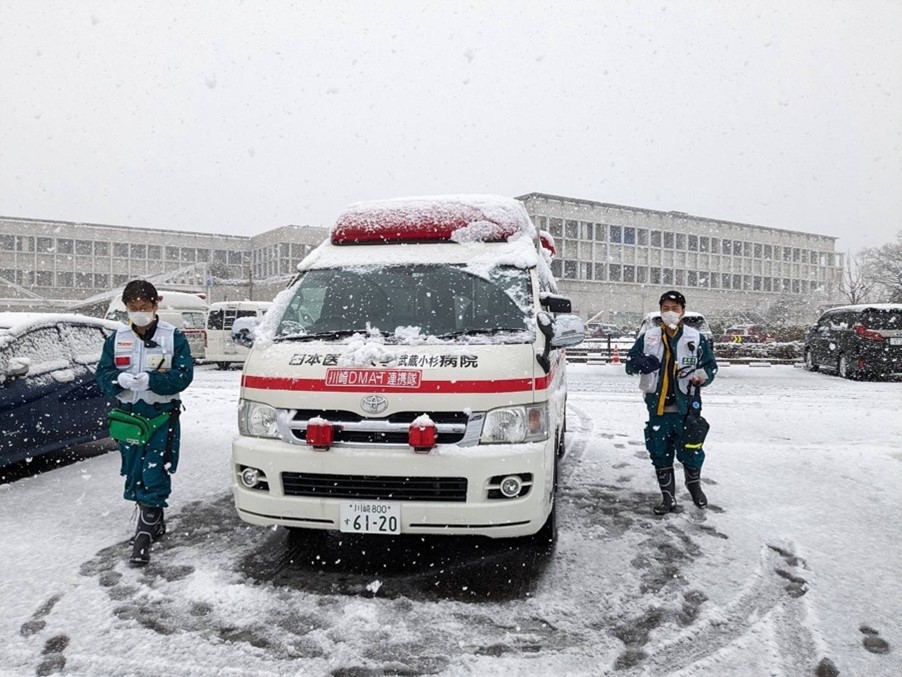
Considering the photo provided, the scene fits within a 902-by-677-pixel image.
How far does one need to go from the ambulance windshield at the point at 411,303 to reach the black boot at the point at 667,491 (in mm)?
A: 1975

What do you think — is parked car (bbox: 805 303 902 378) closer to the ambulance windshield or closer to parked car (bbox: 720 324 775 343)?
parked car (bbox: 720 324 775 343)

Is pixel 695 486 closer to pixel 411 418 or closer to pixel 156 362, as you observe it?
pixel 411 418

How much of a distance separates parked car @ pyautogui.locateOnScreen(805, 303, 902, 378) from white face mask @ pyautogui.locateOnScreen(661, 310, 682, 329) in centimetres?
1390

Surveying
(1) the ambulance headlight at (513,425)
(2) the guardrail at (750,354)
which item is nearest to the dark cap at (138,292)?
(1) the ambulance headlight at (513,425)

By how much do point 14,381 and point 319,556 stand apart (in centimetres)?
353

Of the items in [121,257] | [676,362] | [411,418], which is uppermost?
[121,257]

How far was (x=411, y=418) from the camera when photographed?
3.43m

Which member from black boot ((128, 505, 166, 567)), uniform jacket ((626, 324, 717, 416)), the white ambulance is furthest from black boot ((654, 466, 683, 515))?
black boot ((128, 505, 166, 567))

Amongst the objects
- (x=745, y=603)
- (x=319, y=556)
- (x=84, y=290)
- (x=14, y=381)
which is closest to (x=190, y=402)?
(x=14, y=381)

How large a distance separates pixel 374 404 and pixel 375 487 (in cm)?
46

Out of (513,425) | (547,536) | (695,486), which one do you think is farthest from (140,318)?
(695,486)

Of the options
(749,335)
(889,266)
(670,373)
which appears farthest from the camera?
(889,266)

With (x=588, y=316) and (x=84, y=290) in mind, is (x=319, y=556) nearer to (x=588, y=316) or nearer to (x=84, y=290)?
(x=588, y=316)

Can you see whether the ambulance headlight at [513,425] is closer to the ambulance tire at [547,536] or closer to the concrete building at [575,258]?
the ambulance tire at [547,536]
